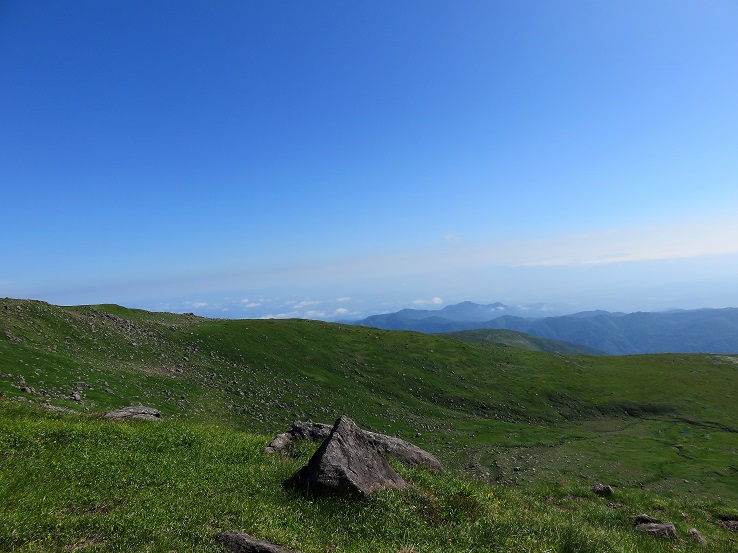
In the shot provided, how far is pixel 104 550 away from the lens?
8.15 meters

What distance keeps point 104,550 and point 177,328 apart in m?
66.0

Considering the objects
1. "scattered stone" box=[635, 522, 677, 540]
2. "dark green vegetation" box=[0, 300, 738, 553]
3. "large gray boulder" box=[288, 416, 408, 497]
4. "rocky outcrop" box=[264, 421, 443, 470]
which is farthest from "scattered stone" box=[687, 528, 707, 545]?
"large gray boulder" box=[288, 416, 408, 497]

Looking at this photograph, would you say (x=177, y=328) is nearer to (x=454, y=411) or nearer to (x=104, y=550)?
(x=454, y=411)

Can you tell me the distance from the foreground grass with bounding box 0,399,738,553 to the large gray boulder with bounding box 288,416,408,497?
18.9 inches

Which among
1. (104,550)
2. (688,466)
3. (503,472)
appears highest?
(104,550)

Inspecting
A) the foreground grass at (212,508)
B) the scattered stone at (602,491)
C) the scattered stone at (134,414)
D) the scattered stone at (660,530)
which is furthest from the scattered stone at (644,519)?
the scattered stone at (134,414)

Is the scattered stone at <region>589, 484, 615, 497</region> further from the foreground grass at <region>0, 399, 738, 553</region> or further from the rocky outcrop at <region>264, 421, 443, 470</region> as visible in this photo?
the rocky outcrop at <region>264, 421, 443, 470</region>

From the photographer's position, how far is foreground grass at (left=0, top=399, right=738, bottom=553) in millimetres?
9203

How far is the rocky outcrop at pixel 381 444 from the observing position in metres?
19.2

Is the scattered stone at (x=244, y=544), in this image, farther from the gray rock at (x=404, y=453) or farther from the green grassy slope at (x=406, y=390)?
the green grassy slope at (x=406, y=390)

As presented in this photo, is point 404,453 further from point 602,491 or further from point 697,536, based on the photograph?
point 602,491

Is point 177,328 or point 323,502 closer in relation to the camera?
point 323,502

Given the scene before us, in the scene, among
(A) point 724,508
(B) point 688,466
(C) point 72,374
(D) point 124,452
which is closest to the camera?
(D) point 124,452

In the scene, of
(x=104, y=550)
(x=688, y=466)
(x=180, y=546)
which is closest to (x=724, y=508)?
(x=180, y=546)
